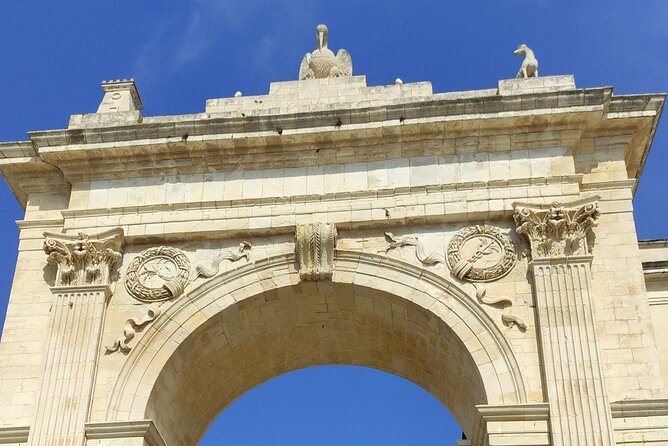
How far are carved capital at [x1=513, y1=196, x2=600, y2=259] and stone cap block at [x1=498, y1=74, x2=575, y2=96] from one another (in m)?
2.40

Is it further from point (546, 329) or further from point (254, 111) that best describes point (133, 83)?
point (546, 329)

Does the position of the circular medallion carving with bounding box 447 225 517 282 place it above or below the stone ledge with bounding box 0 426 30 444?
above

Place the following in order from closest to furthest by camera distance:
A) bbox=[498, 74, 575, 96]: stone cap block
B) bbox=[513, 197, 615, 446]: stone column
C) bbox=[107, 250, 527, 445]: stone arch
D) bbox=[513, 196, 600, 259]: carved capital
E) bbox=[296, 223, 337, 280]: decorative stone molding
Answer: bbox=[513, 197, 615, 446]: stone column < bbox=[107, 250, 527, 445]: stone arch < bbox=[513, 196, 600, 259]: carved capital < bbox=[296, 223, 337, 280]: decorative stone molding < bbox=[498, 74, 575, 96]: stone cap block

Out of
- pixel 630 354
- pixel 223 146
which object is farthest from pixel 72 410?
pixel 630 354

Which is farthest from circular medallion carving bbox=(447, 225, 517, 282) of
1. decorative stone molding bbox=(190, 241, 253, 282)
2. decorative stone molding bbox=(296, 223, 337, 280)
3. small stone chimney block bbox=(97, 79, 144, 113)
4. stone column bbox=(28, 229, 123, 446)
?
small stone chimney block bbox=(97, 79, 144, 113)

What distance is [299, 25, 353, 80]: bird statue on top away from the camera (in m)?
20.2

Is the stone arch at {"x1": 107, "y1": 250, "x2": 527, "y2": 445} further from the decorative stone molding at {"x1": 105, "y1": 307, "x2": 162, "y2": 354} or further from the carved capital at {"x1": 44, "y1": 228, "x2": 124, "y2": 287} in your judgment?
the carved capital at {"x1": 44, "y1": 228, "x2": 124, "y2": 287}

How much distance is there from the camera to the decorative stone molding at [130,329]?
17.0m

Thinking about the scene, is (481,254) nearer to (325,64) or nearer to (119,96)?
(325,64)

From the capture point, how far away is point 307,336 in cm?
1912

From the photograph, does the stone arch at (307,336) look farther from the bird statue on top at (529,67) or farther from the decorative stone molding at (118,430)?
the bird statue on top at (529,67)

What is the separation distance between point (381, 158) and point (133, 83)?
537 cm

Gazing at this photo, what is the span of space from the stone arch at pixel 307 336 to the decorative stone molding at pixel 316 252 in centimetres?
20

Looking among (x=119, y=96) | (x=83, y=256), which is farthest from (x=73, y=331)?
(x=119, y=96)
